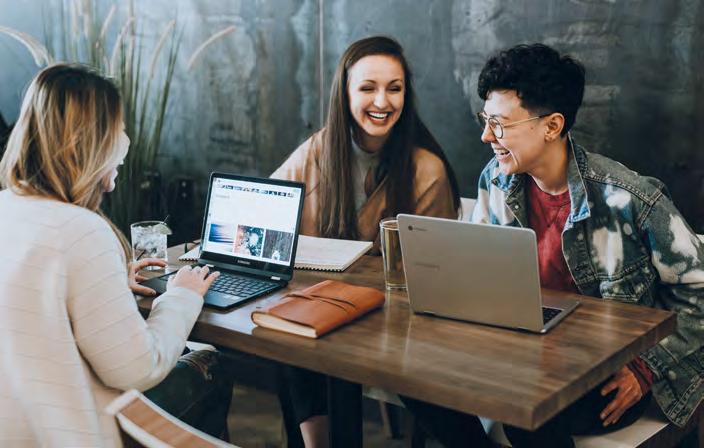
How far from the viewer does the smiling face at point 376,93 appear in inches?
108

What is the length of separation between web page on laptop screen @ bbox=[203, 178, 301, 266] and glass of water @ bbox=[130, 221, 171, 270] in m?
0.13

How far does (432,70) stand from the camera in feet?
10.8

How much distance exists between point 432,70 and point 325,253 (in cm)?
114

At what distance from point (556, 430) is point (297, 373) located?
0.73m

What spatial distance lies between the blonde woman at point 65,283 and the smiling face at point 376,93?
1132 mm

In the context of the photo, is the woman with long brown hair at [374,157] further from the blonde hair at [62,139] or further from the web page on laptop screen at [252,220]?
the blonde hair at [62,139]

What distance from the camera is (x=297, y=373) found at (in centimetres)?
238

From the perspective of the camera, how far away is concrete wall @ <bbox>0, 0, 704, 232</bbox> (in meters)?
2.83

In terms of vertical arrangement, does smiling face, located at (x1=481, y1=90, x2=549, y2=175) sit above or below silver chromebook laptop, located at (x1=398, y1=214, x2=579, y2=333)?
above

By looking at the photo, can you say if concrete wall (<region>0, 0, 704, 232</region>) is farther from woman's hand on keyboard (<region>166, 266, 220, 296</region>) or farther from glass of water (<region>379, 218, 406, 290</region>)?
woman's hand on keyboard (<region>166, 266, 220, 296</region>)

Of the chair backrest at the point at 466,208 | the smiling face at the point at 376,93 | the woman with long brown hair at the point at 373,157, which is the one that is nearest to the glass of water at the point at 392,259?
the woman with long brown hair at the point at 373,157

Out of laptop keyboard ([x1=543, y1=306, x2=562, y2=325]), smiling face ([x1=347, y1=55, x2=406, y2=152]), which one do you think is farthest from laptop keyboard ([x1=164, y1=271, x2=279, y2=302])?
smiling face ([x1=347, y1=55, x2=406, y2=152])

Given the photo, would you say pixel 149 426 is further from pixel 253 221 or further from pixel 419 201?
pixel 419 201

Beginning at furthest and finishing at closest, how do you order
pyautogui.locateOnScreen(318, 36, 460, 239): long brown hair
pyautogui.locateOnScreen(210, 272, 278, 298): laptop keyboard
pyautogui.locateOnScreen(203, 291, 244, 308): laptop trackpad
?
pyautogui.locateOnScreen(318, 36, 460, 239): long brown hair < pyautogui.locateOnScreen(210, 272, 278, 298): laptop keyboard < pyautogui.locateOnScreen(203, 291, 244, 308): laptop trackpad
